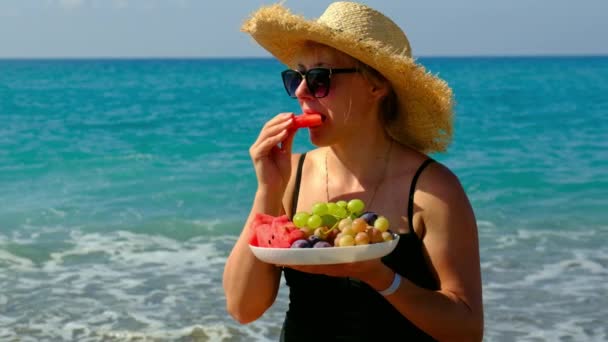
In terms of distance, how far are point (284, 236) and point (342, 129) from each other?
64 centimetres

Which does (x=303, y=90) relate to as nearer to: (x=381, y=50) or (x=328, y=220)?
(x=381, y=50)

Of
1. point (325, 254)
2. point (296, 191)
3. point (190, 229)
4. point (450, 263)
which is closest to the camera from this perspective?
point (325, 254)

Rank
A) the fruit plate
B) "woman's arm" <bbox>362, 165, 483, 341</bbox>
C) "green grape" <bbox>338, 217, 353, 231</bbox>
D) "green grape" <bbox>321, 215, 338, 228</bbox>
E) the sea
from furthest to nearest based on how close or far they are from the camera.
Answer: the sea → "woman's arm" <bbox>362, 165, 483, 341</bbox> → "green grape" <bbox>321, 215, 338, 228</bbox> → "green grape" <bbox>338, 217, 353, 231</bbox> → the fruit plate

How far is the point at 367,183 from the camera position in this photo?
11.6ft

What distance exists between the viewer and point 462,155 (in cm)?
1825

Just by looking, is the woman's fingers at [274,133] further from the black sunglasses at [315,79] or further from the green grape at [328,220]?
the green grape at [328,220]

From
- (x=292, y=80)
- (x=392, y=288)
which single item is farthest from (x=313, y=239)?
(x=292, y=80)

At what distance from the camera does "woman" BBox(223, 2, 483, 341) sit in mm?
3258

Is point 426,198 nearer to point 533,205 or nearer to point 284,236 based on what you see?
point 284,236

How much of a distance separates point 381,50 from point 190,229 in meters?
7.78

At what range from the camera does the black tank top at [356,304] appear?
3.31 m

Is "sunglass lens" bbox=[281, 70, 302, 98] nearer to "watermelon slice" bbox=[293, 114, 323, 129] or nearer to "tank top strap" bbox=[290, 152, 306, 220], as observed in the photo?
"watermelon slice" bbox=[293, 114, 323, 129]

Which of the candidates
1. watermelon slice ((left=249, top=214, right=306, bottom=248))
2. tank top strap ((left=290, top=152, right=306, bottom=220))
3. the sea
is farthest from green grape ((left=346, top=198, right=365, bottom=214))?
the sea

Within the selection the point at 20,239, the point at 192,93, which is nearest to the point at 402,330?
the point at 20,239
